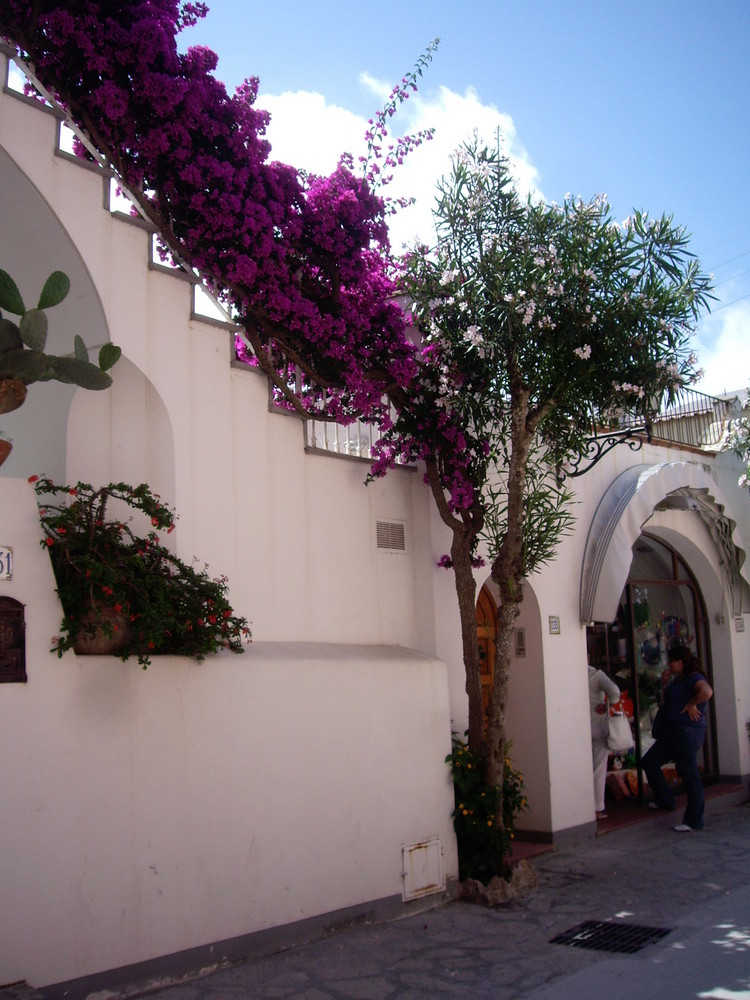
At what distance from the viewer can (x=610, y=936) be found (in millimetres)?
6789

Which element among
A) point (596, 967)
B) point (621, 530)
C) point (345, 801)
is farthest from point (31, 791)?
point (621, 530)

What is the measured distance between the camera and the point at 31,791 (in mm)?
5008

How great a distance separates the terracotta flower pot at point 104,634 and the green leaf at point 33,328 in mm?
1447

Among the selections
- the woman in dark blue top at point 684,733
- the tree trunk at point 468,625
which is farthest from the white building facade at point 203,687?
the woman in dark blue top at point 684,733

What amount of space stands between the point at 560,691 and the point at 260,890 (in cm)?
443

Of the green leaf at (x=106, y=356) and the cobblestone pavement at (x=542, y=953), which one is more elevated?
the green leaf at (x=106, y=356)

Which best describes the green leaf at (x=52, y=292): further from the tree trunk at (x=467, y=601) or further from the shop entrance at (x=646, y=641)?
the shop entrance at (x=646, y=641)

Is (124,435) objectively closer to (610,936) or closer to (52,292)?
(52,292)

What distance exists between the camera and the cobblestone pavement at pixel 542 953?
5605 millimetres

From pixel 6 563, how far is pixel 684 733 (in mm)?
8116

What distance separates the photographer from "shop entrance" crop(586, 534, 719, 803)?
11992 mm

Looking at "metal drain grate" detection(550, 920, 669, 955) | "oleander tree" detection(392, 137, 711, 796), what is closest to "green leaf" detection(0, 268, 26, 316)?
"oleander tree" detection(392, 137, 711, 796)

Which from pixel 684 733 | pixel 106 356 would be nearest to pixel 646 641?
pixel 684 733

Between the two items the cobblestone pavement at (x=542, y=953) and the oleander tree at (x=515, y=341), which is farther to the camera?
the oleander tree at (x=515, y=341)
